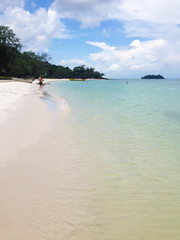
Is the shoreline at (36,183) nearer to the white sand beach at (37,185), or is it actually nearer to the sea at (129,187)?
the white sand beach at (37,185)

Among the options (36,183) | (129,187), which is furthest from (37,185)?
(129,187)

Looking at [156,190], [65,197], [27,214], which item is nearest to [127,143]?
[156,190]

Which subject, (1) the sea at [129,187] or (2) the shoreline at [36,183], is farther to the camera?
(1) the sea at [129,187]

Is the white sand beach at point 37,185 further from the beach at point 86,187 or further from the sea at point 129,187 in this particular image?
the sea at point 129,187

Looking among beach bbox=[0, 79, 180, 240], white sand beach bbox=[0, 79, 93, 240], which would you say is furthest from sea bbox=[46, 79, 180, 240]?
white sand beach bbox=[0, 79, 93, 240]

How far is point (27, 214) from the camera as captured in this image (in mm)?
3713

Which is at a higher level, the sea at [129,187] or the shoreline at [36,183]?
the shoreline at [36,183]

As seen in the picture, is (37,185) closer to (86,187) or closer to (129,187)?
(86,187)

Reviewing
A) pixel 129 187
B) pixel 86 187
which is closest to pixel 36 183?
pixel 86 187

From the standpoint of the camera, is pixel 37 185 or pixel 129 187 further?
pixel 129 187

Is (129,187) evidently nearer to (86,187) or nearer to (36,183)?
(86,187)

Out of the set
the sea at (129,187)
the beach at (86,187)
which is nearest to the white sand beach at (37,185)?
the beach at (86,187)

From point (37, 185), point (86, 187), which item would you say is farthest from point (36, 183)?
point (86, 187)

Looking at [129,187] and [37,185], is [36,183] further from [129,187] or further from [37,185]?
[129,187]
